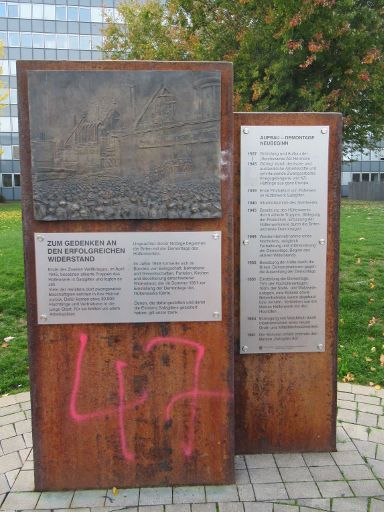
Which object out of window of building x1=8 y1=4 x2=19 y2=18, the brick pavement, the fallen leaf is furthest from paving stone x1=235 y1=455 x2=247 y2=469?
window of building x1=8 y1=4 x2=19 y2=18

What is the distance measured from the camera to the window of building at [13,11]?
4516 cm

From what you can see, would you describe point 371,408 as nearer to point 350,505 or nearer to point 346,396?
point 346,396

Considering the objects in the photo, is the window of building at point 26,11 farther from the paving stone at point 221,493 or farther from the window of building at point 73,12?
the paving stone at point 221,493

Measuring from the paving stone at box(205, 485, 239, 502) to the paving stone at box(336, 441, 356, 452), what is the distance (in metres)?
0.87

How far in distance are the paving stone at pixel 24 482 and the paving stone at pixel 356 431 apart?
7.03 feet

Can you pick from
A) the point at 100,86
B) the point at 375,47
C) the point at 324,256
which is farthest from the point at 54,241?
the point at 375,47

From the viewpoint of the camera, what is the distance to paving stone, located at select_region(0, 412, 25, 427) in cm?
414

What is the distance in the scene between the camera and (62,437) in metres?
3.12

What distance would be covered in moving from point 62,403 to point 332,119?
2325mm

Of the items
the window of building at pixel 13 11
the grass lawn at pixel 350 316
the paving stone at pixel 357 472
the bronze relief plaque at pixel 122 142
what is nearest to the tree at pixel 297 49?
the grass lawn at pixel 350 316

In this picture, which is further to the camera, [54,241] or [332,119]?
[332,119]

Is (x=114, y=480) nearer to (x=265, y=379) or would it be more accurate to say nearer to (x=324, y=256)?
(x=265, y=379)

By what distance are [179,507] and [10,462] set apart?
122cm

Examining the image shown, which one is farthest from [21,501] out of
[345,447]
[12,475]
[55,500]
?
[345,447]
